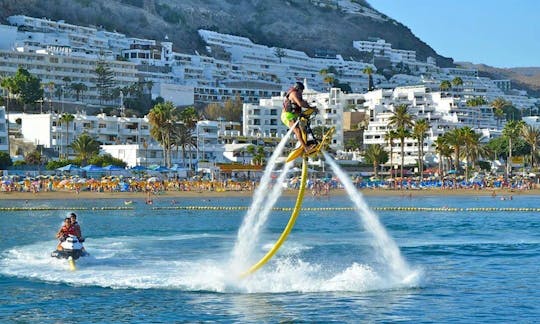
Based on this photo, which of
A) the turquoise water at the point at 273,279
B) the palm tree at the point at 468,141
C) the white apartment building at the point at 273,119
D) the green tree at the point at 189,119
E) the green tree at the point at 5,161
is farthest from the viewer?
the white apartment building at the point at 273,119

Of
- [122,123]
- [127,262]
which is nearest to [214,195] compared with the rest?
[122,123]

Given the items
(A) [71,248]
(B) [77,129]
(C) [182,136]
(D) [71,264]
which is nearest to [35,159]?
(B) [77,129]

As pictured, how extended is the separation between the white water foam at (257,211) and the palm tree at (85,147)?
102 m

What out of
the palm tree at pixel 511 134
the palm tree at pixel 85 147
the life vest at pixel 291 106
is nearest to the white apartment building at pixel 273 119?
the palm tree at pixel 511 134

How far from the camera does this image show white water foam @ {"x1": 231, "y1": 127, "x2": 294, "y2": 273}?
26688 mm

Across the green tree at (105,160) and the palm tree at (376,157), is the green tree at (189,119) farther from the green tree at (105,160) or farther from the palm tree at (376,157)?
the palm tree at (376,157)

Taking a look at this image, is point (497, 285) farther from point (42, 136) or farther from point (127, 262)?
point (42, 136)

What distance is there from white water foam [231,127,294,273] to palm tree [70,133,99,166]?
102 m

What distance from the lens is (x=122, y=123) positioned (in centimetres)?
15412

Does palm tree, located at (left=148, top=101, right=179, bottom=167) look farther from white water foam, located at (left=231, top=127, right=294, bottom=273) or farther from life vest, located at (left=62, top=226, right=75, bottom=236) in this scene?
white water foam, located at (left=231, top=127, right=294, bottom=273)

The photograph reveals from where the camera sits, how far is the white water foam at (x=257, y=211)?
26688mm

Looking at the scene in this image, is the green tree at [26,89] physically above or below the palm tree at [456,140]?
above

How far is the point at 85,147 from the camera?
13375 centimetres

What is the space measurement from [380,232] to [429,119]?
159431 mm
